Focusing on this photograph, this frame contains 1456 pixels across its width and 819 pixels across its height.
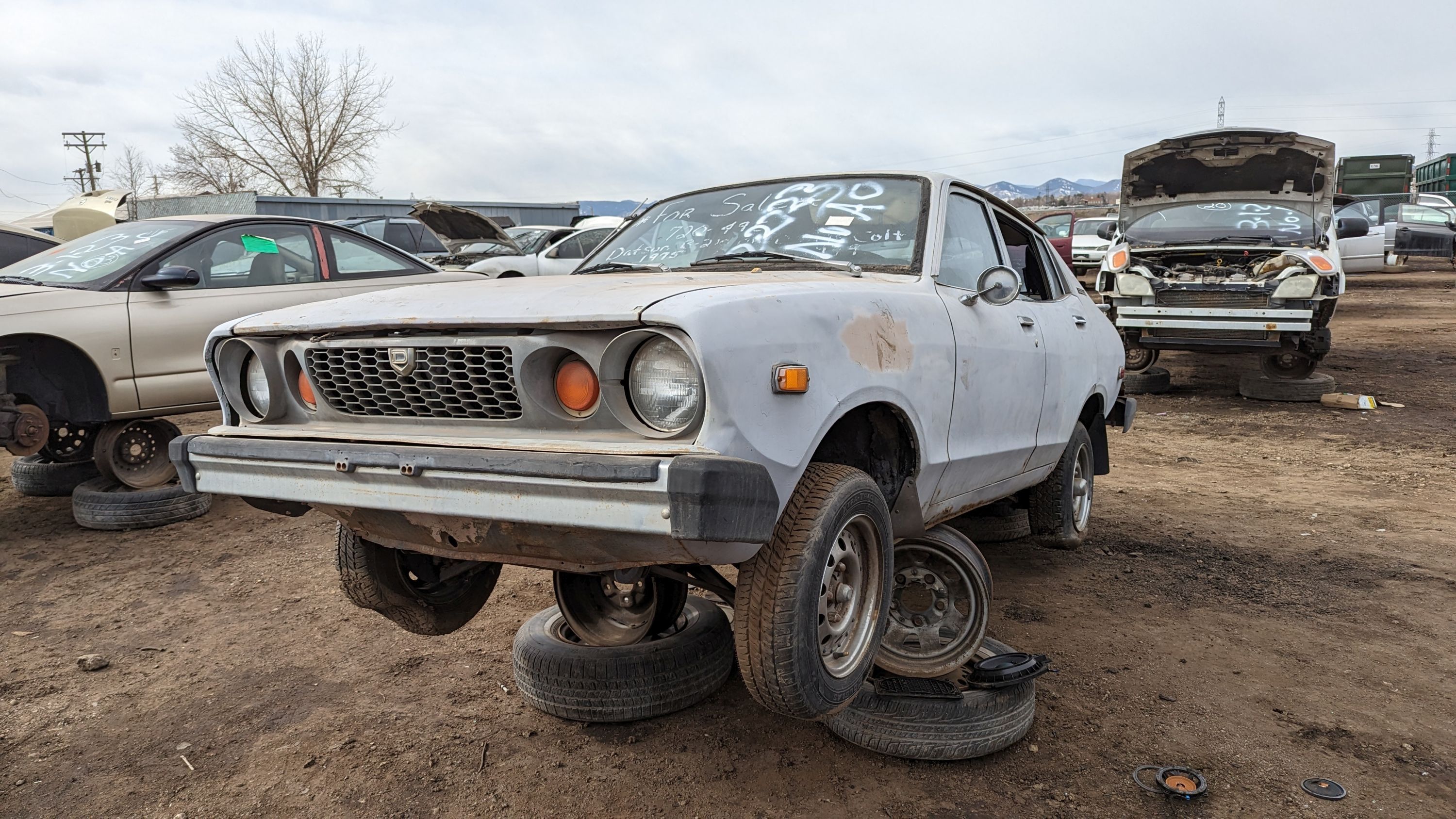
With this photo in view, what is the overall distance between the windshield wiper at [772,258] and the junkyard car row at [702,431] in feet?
0.04

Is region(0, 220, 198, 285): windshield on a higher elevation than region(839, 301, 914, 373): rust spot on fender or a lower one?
higher

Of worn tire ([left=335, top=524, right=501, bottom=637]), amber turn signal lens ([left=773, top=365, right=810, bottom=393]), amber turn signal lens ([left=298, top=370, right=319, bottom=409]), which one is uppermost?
amber turn signal lens ([left=773, top=365, right=810, bottom=393])

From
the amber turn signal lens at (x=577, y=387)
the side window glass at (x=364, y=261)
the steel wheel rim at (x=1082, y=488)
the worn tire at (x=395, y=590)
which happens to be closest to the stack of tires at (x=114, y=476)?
the side window glass at (x=364, y=261)

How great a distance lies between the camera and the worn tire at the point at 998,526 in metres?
4.38

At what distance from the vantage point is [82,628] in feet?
12.4

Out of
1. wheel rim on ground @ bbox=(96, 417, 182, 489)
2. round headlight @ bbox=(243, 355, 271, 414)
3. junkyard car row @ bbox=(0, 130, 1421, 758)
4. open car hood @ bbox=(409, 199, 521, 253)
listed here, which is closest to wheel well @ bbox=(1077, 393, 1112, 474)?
junkyard car row @ bbox=(0, 130, 1421, 758)

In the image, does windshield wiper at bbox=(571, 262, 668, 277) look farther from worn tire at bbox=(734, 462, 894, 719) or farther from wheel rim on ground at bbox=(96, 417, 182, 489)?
wheel rim on ground at bbox=(96, 417, 182, 489)

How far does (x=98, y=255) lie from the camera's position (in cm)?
550

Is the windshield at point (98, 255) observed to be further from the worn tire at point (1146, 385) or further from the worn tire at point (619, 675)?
the worn tire at point (1146, 385)

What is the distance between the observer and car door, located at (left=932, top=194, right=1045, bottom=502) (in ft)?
9.74

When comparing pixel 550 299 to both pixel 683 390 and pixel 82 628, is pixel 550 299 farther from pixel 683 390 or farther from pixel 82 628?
pixel 82 628

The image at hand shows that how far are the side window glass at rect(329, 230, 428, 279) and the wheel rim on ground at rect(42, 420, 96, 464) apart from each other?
168cm

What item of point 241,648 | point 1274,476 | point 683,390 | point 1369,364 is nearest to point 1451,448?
point 1274,476

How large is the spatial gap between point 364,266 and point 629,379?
4805 mm
